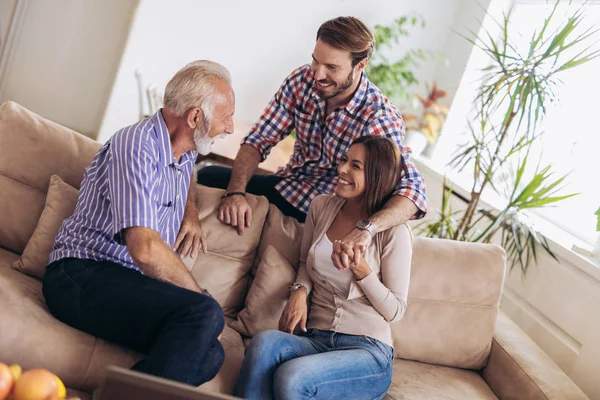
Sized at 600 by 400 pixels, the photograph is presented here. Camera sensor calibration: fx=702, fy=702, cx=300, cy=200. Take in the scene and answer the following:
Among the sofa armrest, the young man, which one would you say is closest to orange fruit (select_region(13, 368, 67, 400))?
the young man

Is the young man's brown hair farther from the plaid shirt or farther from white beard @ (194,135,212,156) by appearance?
white beard @ (194,135,212,156)

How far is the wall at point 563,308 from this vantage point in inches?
128

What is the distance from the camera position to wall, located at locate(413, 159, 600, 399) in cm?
326

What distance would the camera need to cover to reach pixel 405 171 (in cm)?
267

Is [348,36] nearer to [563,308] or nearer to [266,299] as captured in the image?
[266,299]

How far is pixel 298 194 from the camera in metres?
3.06

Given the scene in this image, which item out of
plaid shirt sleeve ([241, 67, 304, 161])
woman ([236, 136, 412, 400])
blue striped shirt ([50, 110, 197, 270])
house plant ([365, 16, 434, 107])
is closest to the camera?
blue striped shirt ([50, 110, 197, 270])

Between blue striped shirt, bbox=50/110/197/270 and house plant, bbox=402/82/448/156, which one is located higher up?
house plant, bbox=402/82/448/156

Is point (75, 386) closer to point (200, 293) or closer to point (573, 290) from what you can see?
point (200, 293)

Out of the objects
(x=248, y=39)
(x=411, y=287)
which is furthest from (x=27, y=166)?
(x=248, y=39)

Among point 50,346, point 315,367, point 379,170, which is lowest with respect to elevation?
point 50,346

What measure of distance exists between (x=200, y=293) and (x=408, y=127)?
399 cm

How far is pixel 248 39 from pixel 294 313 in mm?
3880

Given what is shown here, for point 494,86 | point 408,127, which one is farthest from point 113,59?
point 494,86
